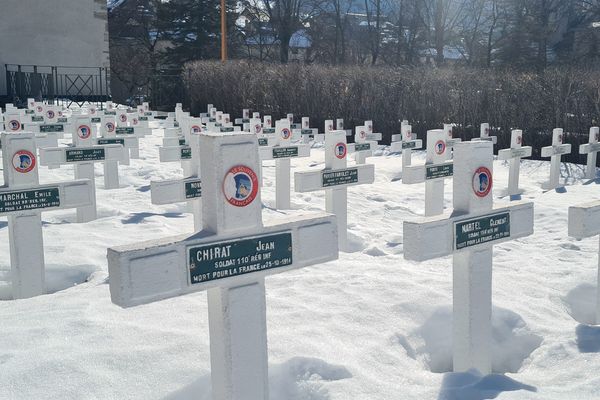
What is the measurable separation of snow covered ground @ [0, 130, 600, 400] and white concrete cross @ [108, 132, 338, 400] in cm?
47

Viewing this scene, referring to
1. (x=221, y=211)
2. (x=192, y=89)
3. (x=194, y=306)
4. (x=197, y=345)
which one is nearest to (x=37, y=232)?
(x=194, y=306)

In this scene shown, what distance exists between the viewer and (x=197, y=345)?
12.2 ft

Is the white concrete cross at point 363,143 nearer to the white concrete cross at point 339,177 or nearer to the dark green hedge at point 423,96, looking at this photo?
the white concrete cross at point 339,177

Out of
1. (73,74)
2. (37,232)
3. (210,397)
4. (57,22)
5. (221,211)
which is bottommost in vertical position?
(210,397)

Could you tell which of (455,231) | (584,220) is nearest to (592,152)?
(584,220)

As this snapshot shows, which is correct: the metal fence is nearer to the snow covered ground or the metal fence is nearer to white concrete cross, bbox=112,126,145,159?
white concrete cross, bbox=112,126,145,159

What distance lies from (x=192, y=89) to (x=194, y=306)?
23200mm

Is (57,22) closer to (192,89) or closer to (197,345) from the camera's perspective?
(192,89)

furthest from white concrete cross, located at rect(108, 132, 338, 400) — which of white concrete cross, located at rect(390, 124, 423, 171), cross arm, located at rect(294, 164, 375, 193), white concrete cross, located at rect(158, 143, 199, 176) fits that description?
white concrete cross, located at rect(390, 124, 423, 171)

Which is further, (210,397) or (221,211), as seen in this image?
(210,397)

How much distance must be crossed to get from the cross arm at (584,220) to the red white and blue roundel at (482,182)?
69 cm

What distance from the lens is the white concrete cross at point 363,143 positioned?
35.2 feet

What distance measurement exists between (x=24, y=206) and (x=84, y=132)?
368 centimetres

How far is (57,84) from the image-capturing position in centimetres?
2762
